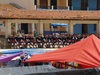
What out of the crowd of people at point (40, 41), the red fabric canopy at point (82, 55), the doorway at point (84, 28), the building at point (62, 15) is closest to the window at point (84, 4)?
the building at point (62, 15)

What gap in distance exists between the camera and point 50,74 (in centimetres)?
652

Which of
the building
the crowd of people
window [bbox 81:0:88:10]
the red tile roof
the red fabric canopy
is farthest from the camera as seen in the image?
window [bbox 81:0:88:10]

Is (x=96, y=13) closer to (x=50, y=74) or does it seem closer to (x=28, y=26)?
(x=28, y=26)

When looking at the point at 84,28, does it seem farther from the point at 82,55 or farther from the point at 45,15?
the point at 82,55

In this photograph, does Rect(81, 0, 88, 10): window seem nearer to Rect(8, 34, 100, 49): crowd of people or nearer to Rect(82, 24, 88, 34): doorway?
Rect(82, 24, 88, 34): doorway

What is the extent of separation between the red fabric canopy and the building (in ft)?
56.1

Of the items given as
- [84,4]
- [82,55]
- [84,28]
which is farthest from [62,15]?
[82,55]

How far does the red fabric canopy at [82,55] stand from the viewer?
693cm

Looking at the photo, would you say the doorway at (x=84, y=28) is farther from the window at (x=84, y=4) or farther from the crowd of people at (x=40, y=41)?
the crowd of people at (x=40, y=41)

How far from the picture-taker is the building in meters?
25.8

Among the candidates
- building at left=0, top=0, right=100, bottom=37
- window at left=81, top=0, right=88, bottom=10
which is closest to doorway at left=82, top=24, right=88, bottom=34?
building at left=0, top=0, right=100, bottom=37

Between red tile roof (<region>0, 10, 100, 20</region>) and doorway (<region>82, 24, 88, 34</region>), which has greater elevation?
red tile roof (<region>0, 10, 100, 20</region>)

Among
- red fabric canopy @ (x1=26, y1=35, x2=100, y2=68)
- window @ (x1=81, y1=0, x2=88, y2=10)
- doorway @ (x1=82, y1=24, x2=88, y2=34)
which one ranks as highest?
window @ (x1=81, y1=0, x2=88, y2=10)

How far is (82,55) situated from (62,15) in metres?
19.1
